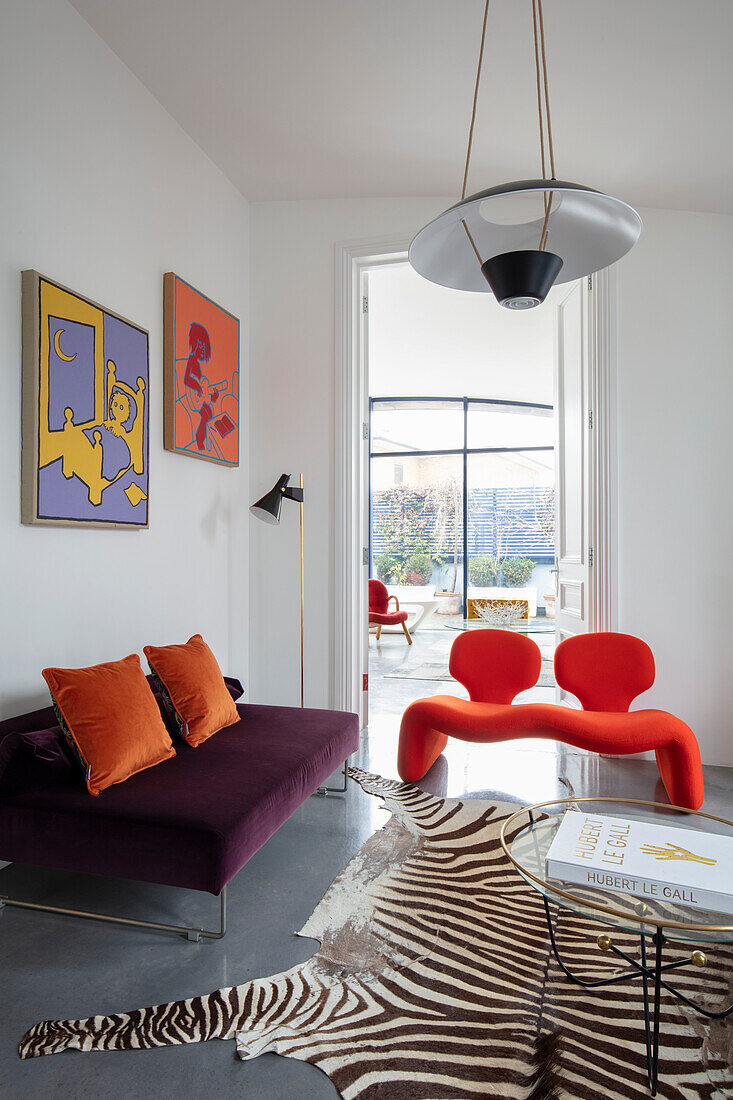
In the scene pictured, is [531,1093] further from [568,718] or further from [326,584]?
[326,584]

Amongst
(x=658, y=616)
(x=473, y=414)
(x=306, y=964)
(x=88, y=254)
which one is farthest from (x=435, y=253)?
(x=473, y=414)

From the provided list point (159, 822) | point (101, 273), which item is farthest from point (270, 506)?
point (159, 822)

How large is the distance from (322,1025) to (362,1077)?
182 millimetres

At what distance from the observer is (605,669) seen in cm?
363

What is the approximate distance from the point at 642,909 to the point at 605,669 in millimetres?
2217

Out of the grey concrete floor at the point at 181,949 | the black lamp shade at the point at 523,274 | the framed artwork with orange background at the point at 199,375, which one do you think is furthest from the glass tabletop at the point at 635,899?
the framed artwork with orange background at the point at 199,375

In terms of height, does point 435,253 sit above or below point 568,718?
above

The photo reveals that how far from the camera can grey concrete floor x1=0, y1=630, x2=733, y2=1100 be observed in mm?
1531

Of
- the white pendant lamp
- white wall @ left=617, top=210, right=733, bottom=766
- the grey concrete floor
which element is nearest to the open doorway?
white wall @ left=617, top=210, right=733, bottom=766

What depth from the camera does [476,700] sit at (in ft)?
12.1

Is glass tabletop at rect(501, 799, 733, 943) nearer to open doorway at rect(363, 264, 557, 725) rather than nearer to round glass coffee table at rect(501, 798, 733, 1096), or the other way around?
round glass coffee table at rect(501, 798, 733, 1096)

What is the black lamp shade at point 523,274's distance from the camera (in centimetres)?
181

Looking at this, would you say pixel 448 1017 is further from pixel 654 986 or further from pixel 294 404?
pixel 294 404

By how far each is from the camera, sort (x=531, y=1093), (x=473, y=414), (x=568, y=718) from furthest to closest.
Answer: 1. (x=473, y=414)
2. (x=568, y=718)
3. (x=531, y=1093)
